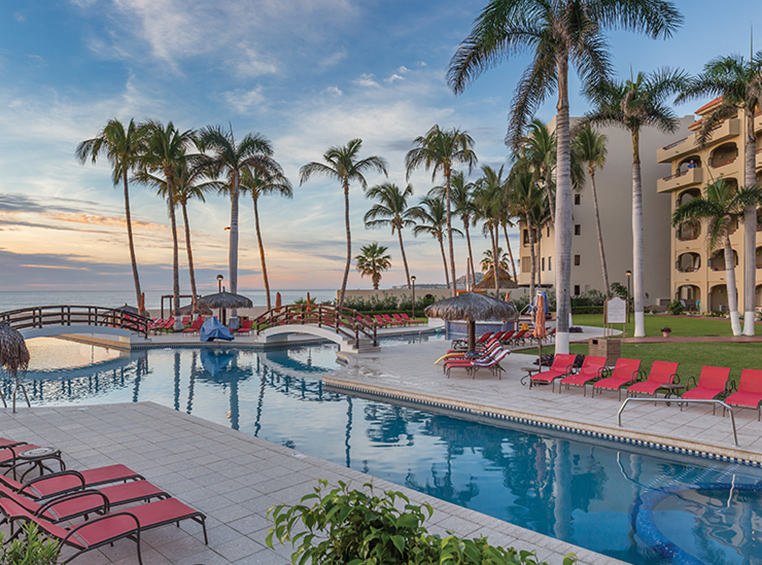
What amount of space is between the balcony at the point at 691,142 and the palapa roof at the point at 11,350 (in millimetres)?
37714

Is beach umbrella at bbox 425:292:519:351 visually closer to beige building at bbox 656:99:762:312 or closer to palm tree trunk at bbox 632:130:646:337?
palm tree trunk at bbox 632:130:646:337

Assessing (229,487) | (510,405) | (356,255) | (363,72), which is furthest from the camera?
(356,255)

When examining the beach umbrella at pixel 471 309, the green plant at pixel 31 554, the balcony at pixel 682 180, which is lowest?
the green plant at pixel 31 554

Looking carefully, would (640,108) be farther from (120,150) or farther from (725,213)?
(120,150)

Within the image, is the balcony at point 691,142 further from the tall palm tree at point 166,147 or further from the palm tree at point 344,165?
the tall palm tree at point 166,147

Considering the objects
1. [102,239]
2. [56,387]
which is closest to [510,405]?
[56,387]

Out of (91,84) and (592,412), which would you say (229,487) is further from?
(91,84)

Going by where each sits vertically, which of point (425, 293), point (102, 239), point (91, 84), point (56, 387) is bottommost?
point (56, 387)

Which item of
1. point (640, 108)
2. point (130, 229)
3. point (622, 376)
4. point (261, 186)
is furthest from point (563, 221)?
point (130, 229)

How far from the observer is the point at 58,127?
1923cm

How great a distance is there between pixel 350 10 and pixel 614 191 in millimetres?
35681

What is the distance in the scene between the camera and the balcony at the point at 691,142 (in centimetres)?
3528

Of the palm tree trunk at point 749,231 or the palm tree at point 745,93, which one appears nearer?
the palm tree at point 745,93

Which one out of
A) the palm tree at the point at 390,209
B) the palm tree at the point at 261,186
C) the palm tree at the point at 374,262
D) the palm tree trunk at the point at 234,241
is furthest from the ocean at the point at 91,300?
the palm tree trunk at the point at 234,241
